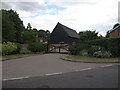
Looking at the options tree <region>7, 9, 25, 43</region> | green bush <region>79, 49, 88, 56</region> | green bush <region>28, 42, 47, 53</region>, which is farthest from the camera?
tree <region>7, 9, 25, 43</region>

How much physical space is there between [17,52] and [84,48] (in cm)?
1053

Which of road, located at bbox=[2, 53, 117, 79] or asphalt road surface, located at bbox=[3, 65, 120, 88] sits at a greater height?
asphalt road surface, located at bbox=[3, 65, 120, 88]

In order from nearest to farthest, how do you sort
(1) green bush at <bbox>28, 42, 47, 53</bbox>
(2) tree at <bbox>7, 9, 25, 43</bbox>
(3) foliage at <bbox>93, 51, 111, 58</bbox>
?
(3) foliage at <bbox>93, 51, 111, 58</bbox> < (1) green bush at <bbox>28, 42, 47, 53</bbox> < (2) tree at <bbox>7, 9, 25, 43</bbox>


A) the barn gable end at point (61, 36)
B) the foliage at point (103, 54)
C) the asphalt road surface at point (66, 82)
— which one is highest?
the barn gable end at point (61, 36)

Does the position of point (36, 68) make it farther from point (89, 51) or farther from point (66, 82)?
point (89, 51)

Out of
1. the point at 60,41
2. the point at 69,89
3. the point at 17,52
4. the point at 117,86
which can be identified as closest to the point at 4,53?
the point at 17,52

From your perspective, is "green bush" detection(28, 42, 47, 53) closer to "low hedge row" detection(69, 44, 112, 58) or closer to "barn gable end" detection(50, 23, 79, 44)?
"low hedge row" detection(69, 44, 112, 58)

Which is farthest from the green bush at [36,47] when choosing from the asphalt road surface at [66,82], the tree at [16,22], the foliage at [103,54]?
the tree at [16,22]

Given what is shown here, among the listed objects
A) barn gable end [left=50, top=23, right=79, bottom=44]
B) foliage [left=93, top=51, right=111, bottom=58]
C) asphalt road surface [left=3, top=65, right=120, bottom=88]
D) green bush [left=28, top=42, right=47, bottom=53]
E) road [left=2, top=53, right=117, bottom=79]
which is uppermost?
barn gable end [left=50, top=23, right=79, bottom=44]

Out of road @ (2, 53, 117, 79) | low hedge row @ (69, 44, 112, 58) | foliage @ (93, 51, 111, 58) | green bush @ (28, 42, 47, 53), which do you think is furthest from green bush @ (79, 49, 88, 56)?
green bush @ (28, 42, 47, 53)

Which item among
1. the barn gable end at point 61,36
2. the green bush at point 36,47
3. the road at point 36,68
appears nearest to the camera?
the road at point 36,68

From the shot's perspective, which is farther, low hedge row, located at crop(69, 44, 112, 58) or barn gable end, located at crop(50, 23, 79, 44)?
barn gable end, located at crop(50, 23, 79, 44)

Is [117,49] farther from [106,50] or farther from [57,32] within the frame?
[57,32]

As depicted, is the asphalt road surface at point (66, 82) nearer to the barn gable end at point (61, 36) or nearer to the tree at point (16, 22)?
the barn gable end at point (61, 36)
